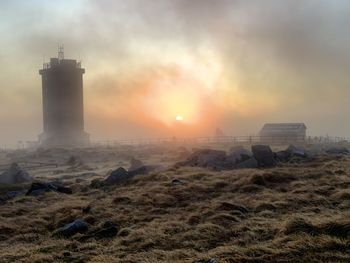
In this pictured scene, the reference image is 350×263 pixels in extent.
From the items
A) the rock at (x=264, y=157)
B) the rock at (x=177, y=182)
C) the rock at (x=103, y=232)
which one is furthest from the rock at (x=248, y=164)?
the rock at (x=103, y=232)

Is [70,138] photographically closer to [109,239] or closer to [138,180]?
[138,180]

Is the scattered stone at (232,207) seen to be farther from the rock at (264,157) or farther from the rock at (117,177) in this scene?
the rock at (264,157)

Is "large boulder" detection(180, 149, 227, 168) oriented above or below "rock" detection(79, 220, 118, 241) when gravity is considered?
above

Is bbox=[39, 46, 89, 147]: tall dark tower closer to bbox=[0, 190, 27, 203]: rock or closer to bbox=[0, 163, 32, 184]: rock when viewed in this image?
bbox=[0, 163, 32, 184]: rock

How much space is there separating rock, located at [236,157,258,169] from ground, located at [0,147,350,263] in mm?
2717

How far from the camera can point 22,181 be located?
103ft

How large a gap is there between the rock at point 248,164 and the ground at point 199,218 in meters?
2.72

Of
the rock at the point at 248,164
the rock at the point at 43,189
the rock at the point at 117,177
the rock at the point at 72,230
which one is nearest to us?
the rock at the point at 72,230

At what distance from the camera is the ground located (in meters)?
10.7

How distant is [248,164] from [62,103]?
7774 centimetres

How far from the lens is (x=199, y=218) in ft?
49.0

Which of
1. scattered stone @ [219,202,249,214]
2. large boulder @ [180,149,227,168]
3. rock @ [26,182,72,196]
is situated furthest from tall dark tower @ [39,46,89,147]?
scattered stone @ [219,202,249,214]

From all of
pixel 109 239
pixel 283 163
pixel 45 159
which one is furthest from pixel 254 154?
pixel 45 159

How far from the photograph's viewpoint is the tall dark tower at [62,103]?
98.4 meters
